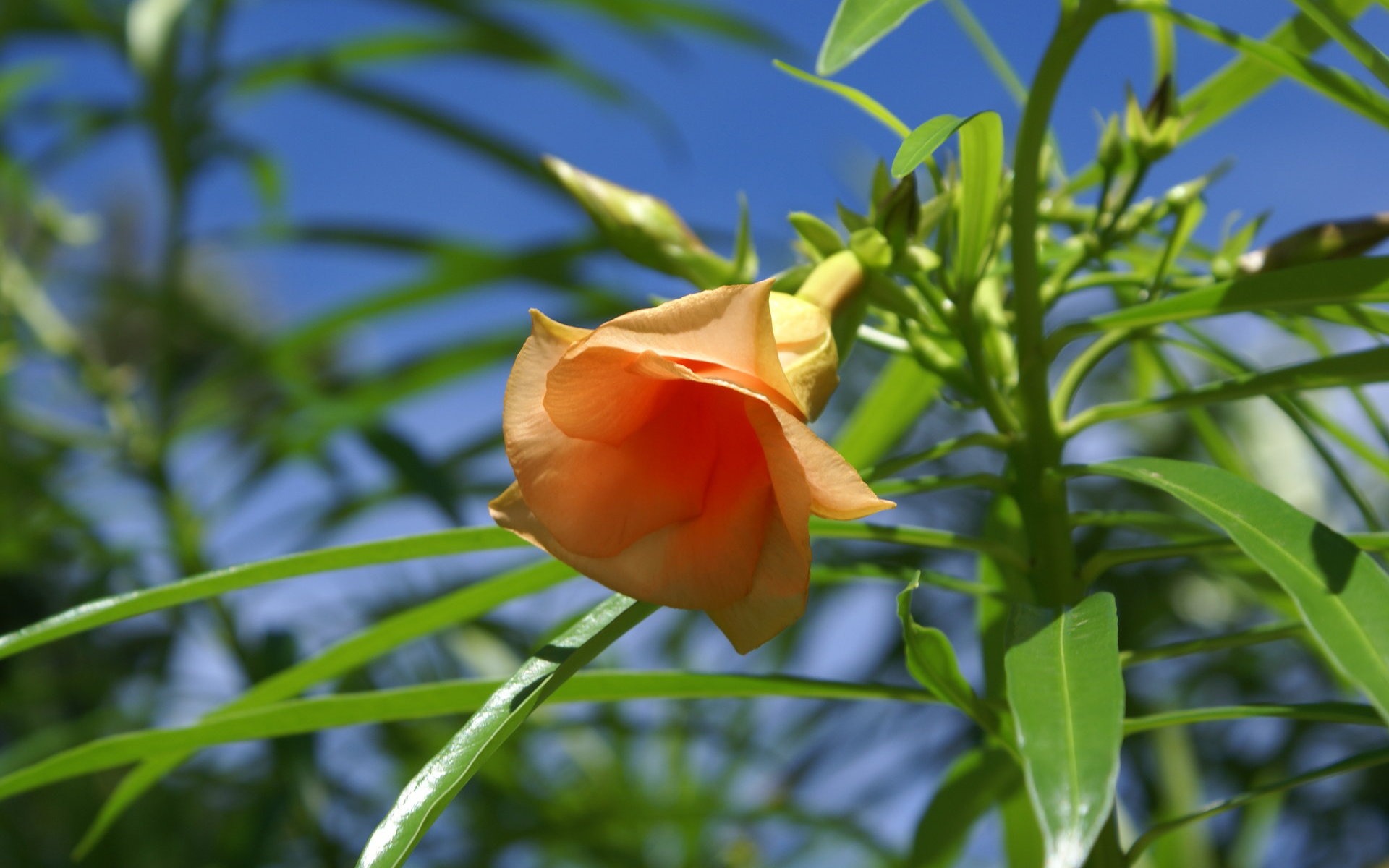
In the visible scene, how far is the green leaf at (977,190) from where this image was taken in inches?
15.2

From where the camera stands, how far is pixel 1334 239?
0.42m

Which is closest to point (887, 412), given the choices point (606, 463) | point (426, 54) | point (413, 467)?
point (606, 463)

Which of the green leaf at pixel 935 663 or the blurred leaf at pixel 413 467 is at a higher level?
the green leaf at pixel 935 663

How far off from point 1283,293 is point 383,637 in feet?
1.23

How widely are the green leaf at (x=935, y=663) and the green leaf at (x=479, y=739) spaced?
81mm

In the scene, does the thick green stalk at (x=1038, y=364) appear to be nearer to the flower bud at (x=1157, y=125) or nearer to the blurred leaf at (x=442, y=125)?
the flower bud at (x=1157, y=125)

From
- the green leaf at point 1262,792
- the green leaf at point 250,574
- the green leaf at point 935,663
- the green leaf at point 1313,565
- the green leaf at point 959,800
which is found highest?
the green leaf at point 1313,565

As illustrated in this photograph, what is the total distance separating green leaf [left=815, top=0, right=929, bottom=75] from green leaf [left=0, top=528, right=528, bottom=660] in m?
0.19

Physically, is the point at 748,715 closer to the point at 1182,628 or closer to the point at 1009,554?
the point at 1182,628


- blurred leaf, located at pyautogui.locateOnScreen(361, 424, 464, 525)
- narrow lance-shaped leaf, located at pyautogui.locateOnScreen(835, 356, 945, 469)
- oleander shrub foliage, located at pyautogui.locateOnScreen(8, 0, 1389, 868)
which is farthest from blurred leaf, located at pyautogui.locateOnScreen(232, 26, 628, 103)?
narrow lance-shaped leaf, located at pyautogui.locateOnScreen(835, 356, 945, 469)

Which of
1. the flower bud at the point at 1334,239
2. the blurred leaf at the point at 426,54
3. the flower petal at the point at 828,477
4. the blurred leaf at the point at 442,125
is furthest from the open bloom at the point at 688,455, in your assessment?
Answer: the blurred leaf at the point at 426,54

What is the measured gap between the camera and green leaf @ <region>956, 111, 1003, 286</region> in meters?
0.39

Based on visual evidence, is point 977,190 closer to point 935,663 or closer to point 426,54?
point 935,663

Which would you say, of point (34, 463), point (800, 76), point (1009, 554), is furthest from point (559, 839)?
point (800, 76)
